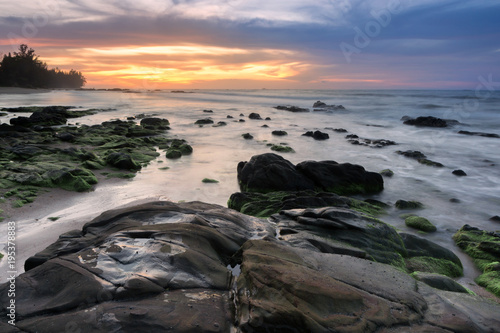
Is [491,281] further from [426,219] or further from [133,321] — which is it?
[133,321]

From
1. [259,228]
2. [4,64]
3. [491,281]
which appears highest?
[4,64]

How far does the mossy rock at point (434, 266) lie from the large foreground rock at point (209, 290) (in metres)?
1.39

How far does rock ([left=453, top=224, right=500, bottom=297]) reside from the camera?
4949 millimetres

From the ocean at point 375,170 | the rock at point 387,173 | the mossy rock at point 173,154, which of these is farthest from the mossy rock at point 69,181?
the rock at point 387,173

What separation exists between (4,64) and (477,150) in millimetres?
92037

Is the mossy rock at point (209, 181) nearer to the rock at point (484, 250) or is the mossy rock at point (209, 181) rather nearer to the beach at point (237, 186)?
the beach at point (237, 186)

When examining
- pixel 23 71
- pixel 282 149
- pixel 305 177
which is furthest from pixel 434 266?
pixel 23 71

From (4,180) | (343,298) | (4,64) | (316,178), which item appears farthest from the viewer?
(4,64)

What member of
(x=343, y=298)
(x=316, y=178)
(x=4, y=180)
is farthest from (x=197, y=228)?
(x=4, y=180)

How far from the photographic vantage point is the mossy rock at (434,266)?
5.10 metres

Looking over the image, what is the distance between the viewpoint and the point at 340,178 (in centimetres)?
913

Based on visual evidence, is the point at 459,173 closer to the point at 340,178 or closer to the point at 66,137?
the point at 340,178

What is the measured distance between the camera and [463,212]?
8117mm

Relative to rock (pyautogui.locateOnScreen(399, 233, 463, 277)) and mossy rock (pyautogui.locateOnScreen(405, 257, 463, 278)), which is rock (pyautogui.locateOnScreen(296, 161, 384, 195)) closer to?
rock (pyautogui.locateOnScreen(399, 233, 463, 277))
